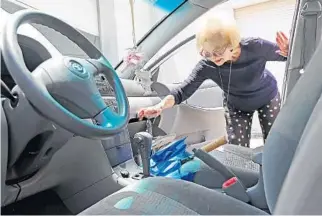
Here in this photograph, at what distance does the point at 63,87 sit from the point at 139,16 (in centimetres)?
272

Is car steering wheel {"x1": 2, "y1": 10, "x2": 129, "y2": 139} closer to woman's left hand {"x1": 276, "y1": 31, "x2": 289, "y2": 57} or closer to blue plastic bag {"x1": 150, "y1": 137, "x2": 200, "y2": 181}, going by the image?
blue plastic bag {"x1": 150, "y1": 137, "x2": 200, "y2": 181}

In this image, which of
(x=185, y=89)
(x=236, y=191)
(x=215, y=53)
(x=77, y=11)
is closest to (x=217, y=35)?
(x=215, y=53)

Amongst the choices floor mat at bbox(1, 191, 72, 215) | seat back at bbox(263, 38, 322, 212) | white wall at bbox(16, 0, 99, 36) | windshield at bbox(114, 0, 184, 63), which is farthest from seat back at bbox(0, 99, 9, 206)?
white wall at bbox(16, 0, 99, 36)

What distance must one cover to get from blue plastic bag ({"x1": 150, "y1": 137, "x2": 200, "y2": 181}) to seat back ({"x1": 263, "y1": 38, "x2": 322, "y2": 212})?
892 millimetres

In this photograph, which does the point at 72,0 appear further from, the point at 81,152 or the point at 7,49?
A: the point at 7,49

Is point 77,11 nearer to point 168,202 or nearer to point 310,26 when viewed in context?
point 310,26

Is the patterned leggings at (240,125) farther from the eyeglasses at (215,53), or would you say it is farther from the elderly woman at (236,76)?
the eyeglasses at (215,53)

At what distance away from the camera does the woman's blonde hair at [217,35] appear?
195 cm

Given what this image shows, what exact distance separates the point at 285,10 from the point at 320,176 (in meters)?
5.19

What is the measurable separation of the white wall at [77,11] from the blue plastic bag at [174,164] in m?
1.62

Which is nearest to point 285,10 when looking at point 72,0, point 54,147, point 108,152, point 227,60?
point 72,0

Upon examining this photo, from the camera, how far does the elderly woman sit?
6.47ft

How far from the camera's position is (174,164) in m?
1.63

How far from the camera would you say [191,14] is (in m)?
2.20
